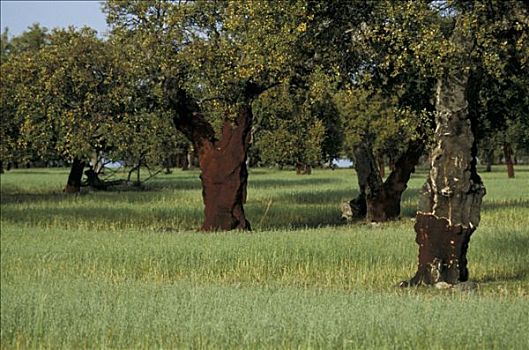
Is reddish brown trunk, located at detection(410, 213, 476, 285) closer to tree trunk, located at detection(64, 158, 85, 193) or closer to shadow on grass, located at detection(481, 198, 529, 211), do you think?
shadow on grass, located at detection(481, 198, 529, 211)

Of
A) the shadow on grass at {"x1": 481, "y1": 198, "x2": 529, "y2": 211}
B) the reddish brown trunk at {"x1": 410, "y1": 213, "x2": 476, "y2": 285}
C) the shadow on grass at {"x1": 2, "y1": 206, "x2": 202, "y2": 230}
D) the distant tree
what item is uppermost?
the distant tree

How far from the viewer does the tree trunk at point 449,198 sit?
51.2 ft

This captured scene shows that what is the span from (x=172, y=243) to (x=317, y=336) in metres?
10.9

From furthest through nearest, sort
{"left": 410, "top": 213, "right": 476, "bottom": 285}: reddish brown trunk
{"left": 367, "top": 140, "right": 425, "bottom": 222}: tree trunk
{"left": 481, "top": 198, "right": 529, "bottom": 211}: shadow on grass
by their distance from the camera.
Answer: {"left": 481, "top": 198, "right": 529, "bottom": 211}: shadow on grass < {"left": 367, "top": 140, "right": 425, "bottom": 222}: tree trunk < {"left": 410, "top": 213, "right": 476, "bottom": 285}: reddish brown trunk

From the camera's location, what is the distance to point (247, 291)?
1320 cm

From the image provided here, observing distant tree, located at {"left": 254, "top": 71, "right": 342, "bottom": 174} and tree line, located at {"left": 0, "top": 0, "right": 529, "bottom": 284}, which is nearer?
tree line, located at {"left": 0, "top": 0, "right": 529, "bottom": 284}

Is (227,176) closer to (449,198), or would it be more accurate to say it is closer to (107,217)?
(107,217)

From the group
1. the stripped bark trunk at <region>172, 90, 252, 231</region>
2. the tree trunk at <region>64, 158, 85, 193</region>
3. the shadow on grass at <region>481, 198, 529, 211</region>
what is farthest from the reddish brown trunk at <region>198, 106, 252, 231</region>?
the tree trunk at <region>64, 158, 85, 193</region>

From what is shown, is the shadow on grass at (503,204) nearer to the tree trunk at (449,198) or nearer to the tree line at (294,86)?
the tree line at (294,86)

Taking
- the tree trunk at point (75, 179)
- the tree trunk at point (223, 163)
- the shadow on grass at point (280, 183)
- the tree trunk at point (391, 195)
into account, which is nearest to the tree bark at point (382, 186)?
the tree trunk at point (391, 195)

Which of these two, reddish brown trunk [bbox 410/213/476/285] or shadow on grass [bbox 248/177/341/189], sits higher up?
reddish brown trunk [bbox 410/213/476/285]

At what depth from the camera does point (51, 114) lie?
29016mm

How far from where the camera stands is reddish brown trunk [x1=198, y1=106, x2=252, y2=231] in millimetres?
26953

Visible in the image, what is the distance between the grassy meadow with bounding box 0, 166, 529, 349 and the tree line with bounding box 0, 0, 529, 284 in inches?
98.9
